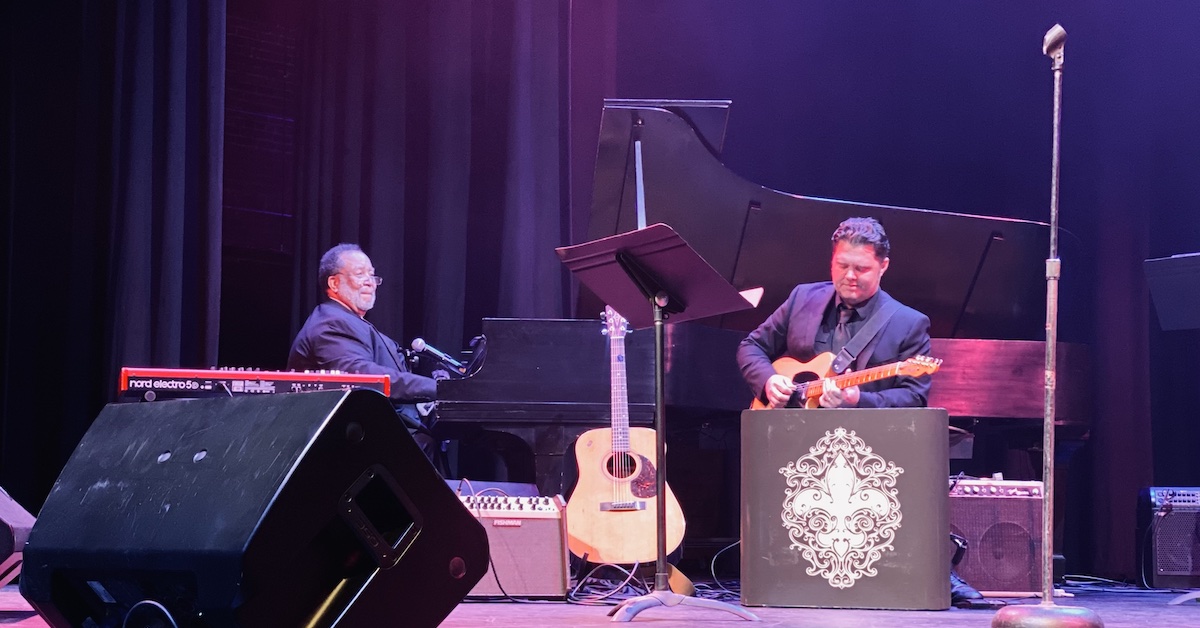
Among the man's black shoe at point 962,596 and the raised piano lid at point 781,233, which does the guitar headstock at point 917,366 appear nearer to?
the man's black shoe at point 962,596

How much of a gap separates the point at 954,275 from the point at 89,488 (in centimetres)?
487

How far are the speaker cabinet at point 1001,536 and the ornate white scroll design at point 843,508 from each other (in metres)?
1.17

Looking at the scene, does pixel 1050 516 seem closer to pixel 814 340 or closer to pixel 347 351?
pixel 814 340

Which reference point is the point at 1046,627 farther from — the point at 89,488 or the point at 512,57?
the point at 512,57

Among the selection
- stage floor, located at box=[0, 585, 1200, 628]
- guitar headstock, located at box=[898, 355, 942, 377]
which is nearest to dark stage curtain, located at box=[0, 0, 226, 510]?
stage floor, located at box=[0, 585, 1200, 628]

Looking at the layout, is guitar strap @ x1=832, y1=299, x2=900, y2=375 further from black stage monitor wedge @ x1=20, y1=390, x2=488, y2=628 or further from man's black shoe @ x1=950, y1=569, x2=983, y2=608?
black stage monitor wedge @ x1=20, y1=390, x2=488, y2=628

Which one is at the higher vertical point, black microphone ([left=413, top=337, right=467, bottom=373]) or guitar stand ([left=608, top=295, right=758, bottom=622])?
black microphone ([left=413, top=337, right=467, bottom=373])

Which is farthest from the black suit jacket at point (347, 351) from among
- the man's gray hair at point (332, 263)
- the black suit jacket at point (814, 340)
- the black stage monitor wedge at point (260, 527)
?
the black stage monitor wedge at point (260, 527)

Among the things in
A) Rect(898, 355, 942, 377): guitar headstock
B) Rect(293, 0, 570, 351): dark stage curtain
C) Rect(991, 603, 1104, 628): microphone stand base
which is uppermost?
Rect(293, 0, 570, 351): dark stage curtain

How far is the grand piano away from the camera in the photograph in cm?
515

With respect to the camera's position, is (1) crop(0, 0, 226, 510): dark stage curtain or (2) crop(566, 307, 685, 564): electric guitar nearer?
(2) crop(566, 307, 685, 564): electric guitar

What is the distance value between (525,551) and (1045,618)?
2.01m

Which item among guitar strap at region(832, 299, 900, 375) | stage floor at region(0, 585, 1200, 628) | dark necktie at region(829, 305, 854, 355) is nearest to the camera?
stage floor at region(0, 585, 1200, 628)

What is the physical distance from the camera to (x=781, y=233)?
237 inches
